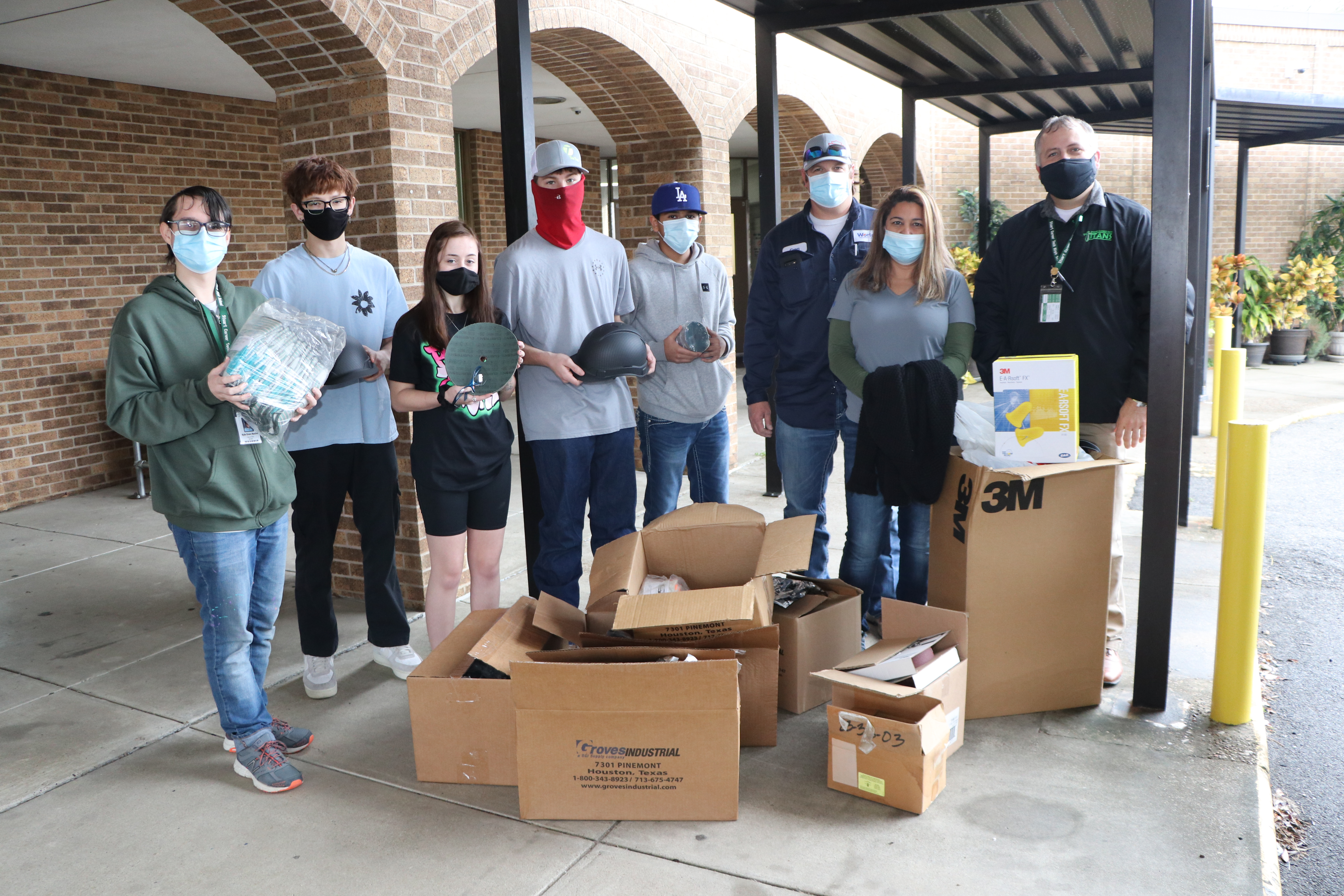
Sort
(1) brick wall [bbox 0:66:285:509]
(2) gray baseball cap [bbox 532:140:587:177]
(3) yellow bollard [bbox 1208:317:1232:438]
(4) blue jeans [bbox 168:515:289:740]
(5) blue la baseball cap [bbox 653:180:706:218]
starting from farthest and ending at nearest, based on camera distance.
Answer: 1. (1) brick wall [bbox 0:66:285:509]
2. (3) yellow bollard [bbox 1208:317:1232:438]
3. (5) blue la baseball cap [bbox 653:180:706:218]
4. (2) gray baseball cap [bbox 532:140:587:177]
5. (4) blue jeans [bbox 168:515:289:740]

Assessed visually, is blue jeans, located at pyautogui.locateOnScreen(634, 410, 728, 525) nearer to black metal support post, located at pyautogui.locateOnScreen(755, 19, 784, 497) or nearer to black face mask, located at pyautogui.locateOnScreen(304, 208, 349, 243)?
black face mask, located at pyautogui.locateOnScreen(304, 208, 349, 243)

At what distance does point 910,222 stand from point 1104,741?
181 centimetres

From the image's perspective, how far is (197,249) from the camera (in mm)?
2609

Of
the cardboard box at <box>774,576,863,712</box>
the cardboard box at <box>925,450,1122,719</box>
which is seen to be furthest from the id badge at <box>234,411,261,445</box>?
the cardboard box at <box>925,450,1122,719</box>

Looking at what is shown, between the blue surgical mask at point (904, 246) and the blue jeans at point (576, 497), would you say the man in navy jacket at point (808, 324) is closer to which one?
the blue surgical mask at point (904, 246)

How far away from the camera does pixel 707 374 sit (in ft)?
12.2

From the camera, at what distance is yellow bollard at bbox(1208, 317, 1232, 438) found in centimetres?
604

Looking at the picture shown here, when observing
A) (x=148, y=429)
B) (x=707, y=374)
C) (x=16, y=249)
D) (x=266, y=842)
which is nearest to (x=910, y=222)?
(x=707, y=374)

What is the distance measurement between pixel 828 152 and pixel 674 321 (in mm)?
874

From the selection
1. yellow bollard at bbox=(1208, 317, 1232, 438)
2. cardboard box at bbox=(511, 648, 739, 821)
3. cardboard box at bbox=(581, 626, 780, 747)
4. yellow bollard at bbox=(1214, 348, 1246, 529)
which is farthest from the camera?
yellow bollard at bbox=(1208, 317, 1232, 438)

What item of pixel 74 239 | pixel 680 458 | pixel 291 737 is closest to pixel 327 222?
pixel 680 458

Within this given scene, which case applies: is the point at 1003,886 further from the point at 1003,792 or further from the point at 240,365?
the point at 240,365

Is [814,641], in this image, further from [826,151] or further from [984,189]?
[984,189]

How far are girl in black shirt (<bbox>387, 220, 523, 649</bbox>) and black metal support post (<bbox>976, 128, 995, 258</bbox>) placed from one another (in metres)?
7.09
